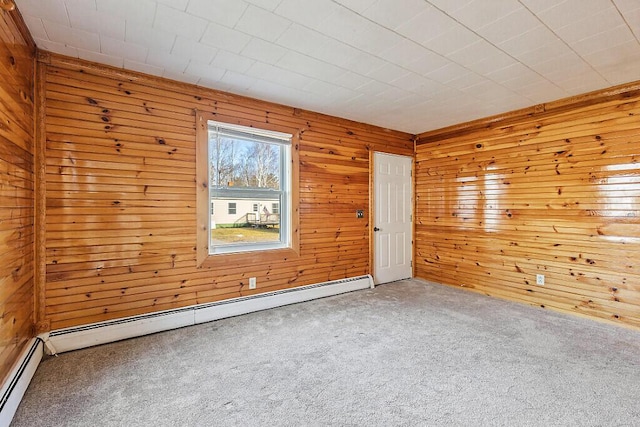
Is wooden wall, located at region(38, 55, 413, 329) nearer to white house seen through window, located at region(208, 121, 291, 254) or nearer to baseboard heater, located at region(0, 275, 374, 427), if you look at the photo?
baseboard heater, located at region(0, 275, 374, 427)

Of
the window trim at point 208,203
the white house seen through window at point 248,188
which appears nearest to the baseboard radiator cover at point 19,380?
the window trim at point 208,203

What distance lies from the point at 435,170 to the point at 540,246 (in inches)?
70.7

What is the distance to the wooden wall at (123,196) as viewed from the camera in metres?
2.53

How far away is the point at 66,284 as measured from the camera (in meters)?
2.56

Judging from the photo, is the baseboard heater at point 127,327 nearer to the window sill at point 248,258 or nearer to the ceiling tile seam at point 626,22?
the window sill at point 248,258

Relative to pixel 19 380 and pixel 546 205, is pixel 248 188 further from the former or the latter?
pixel 546 205

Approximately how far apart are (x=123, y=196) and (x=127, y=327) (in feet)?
3.86

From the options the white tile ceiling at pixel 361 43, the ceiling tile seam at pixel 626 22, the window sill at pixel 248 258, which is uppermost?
the white tile ceiling at pixel 361 43

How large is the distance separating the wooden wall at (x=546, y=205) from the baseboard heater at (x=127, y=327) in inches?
82.9

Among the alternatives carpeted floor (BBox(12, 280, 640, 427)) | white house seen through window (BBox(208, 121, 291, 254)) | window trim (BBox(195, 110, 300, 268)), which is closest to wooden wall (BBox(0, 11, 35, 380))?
carpeted floor (BBox(12, 280, 640, 427))

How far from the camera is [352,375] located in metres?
2.16

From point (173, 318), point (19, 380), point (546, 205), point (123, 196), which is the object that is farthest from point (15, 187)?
point (546, 205)

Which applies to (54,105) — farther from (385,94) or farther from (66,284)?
(385,94)

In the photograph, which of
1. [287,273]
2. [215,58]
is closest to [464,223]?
[287,273]
